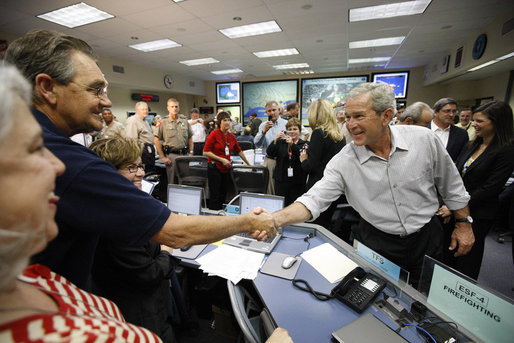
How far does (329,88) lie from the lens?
9.95 m

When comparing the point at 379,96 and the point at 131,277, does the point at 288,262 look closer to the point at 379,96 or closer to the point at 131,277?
the point at 131,277

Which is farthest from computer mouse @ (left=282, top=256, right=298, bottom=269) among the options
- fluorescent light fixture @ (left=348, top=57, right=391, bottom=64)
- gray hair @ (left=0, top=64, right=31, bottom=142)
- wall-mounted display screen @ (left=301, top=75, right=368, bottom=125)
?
wall-mounted display screen @ (left=301, top=75, right=368, bottom=125)

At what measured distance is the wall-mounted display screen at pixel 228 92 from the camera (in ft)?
36.8

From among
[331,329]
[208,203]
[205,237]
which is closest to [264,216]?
[205,237]

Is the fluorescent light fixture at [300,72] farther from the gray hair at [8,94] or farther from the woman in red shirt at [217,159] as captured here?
the gray hair at [8,94]

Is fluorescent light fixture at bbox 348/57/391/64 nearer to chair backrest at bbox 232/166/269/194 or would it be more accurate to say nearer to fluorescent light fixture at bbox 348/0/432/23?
fluorescent light fixture at bbox 348/0/432/23

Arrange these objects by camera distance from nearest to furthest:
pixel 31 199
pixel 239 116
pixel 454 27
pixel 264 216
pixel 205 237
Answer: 1. pixel 31 199
2. pixel 205 237
3. pixel 264 216
4. pixel 454 27
5. pixel 239 116

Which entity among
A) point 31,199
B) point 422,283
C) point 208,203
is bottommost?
point 208,203

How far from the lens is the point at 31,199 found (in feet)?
1.24

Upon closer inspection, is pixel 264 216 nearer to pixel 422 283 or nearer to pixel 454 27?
pixel 422 283

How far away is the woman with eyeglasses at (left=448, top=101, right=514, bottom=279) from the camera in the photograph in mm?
1900

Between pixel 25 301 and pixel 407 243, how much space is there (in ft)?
5.27

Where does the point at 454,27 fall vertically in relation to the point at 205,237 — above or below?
above

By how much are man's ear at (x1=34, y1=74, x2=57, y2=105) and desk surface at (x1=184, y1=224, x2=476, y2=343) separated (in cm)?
120
